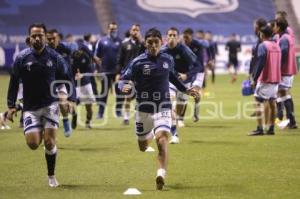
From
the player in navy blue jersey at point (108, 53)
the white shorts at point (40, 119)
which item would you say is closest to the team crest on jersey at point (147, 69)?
the white shorts at point (40, 119)

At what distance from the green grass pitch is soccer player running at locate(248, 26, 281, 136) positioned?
537 mm

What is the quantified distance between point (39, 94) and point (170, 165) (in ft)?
9.61

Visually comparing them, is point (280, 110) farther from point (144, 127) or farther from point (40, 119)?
point (40, 119)

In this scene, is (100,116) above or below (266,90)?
below

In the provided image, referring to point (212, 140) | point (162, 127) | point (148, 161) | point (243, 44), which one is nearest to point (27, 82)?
point (162, 127)

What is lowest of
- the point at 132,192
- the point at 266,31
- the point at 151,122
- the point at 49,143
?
the point at 132,192

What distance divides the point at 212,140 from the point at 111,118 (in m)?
6.08

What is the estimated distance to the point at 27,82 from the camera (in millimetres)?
11320

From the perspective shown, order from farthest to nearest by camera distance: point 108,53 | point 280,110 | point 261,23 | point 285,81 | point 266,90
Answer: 1. point 108,53
2. point 280,110
3. point 285,81
4. point 266,90
5. point 261,23

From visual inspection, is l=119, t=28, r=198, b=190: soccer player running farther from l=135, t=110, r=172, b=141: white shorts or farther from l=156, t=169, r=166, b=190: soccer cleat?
l=156, t=169, r=166, b=190: soccer cleat

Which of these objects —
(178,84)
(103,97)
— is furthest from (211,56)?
(178,84)

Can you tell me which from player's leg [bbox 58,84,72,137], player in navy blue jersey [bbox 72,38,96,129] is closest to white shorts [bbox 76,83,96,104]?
player in navy blue jersey [bbox 72,38,96,129]

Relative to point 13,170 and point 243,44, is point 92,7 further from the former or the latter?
point 13,170

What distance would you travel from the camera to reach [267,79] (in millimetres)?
17047
